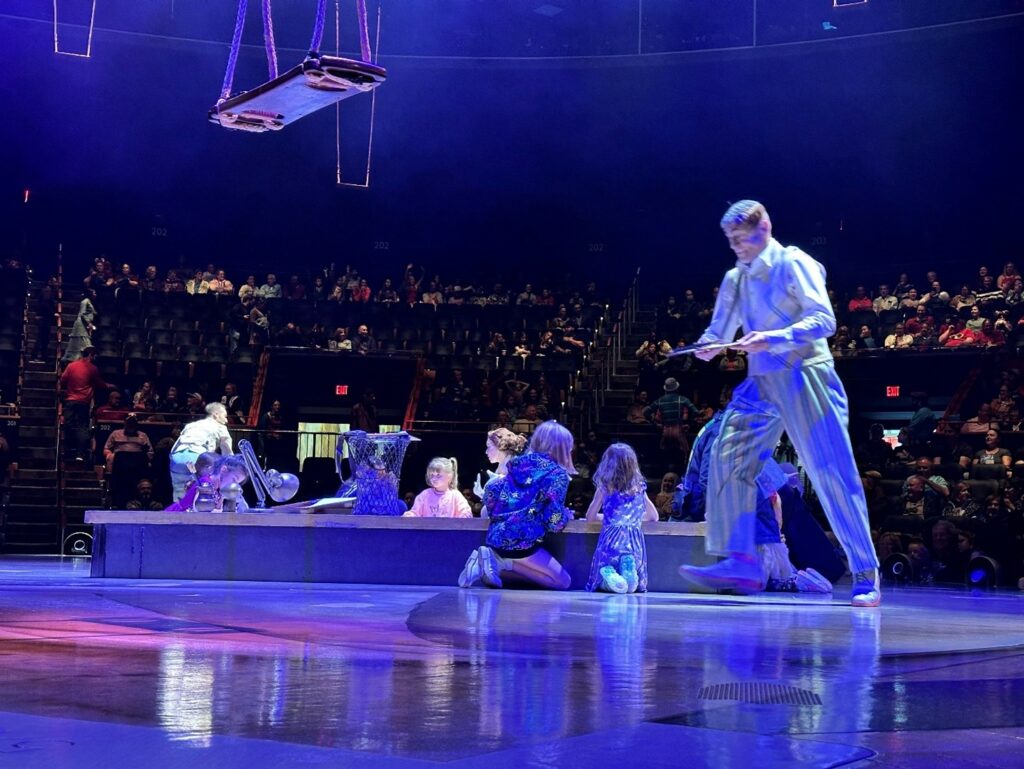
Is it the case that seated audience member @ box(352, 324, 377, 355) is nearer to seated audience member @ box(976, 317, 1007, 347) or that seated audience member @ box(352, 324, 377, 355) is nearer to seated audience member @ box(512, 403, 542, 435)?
seated audience member @ box(512, 403, 542, 435)

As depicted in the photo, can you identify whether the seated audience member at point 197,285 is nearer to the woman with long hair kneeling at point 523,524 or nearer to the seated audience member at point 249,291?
the seated audience member at point 249,291

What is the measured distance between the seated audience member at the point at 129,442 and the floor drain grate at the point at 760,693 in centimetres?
1219

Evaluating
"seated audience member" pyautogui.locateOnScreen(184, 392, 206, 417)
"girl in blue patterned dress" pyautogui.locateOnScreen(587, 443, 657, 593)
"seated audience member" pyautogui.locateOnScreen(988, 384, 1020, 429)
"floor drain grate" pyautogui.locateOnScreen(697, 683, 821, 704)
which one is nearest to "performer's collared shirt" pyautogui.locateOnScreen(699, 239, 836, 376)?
"girl in blue patterned dress" pyautogui.locateOnScreen(587, 443, 657, 593)

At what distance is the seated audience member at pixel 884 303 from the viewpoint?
17578 millimetres

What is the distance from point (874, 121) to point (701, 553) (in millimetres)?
14691

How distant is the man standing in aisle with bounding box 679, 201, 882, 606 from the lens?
5.03 meters

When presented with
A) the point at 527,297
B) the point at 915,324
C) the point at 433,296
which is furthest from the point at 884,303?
the point at 433,296

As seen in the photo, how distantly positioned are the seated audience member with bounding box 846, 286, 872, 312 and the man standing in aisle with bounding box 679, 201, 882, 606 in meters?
13.1

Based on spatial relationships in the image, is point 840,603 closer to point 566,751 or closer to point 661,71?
point 566,751

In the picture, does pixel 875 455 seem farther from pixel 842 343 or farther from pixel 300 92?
pixel 300 92

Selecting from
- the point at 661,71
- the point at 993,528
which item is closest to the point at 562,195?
the point at 661,71

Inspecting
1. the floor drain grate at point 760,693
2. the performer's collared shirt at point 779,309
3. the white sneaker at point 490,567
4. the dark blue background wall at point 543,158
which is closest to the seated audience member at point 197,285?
the dark blue background wall at point 543,158

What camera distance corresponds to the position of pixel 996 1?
1827 cm

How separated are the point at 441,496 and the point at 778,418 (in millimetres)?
3391
